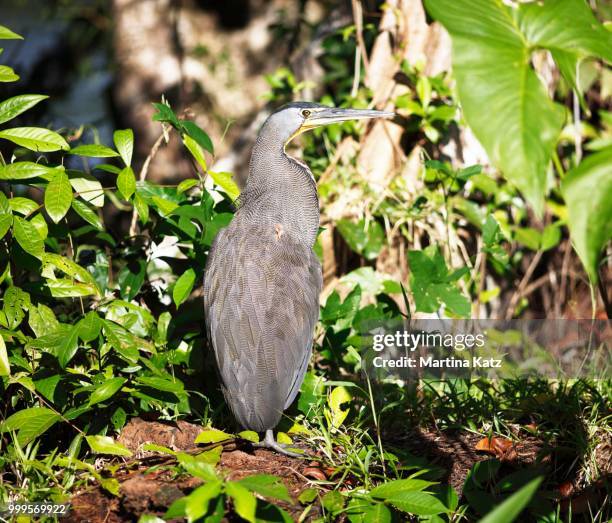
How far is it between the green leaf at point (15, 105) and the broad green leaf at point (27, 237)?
387mm

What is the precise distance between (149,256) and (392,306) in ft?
3.86

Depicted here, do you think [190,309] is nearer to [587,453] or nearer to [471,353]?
[471,353]

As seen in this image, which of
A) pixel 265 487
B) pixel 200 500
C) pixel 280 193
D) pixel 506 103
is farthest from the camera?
pixel 280 193

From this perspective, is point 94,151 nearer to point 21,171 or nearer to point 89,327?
point 21,171

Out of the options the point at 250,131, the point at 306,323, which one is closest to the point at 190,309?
the point at 306,323

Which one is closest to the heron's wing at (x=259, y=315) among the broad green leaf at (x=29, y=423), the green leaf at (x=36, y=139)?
the broad green leaf at (x=29, y=423)

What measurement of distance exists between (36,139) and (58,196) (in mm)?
255

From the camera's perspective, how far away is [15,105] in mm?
2854

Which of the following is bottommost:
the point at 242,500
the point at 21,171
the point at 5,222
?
the point at 242,500

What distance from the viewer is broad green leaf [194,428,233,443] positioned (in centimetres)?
290

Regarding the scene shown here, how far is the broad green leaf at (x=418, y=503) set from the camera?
233 centimetres

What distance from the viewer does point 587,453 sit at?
2.86m

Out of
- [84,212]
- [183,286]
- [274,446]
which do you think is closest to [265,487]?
[274,446]

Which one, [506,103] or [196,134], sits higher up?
[506,103]
